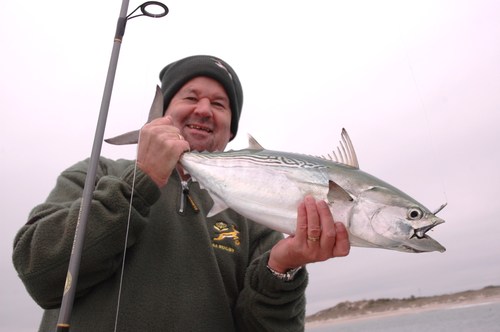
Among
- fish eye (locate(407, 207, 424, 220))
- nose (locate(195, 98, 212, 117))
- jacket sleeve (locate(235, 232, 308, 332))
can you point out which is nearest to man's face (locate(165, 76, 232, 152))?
nose (locate(195, 98, 212, 117))

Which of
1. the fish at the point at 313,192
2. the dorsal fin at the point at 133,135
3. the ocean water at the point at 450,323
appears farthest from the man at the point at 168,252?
the ocean water at the point at 450,323

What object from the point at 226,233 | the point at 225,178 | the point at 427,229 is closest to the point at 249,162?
the point at 225,178

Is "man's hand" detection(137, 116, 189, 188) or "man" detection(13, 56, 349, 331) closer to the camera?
"man" detection(13, 56, 349, 331)

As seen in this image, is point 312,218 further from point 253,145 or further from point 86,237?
point 86,237

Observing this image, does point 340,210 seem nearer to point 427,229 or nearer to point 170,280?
point 427,229

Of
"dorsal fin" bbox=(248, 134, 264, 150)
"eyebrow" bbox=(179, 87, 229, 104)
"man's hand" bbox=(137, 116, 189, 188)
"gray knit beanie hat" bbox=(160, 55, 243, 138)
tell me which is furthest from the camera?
"gray knit beanie hat" bbox=(160, 55, 243, 138)

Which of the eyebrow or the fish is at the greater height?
the eyebrow

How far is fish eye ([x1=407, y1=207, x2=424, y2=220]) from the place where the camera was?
2709mm

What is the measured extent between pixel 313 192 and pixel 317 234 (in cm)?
30

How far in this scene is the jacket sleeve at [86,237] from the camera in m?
2.73

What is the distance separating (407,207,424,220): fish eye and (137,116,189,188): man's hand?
1668 mm

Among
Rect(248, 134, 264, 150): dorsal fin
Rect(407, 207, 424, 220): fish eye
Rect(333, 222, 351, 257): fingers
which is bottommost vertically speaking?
Rect(333, 222, 351, 257): fingers

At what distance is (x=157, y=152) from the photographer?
311 cm

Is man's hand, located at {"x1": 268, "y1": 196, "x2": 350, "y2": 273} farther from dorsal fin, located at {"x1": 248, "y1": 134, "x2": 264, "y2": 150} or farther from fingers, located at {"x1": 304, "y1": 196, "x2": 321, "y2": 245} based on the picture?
dorsal fin, located at {"x1": 248, "y1": 134, "x2": 264, "y2": 150}
